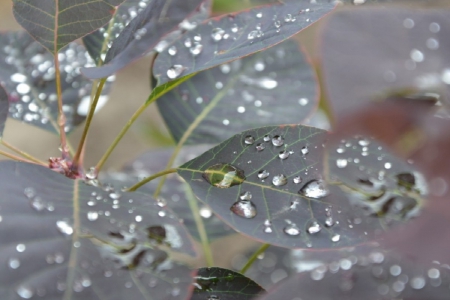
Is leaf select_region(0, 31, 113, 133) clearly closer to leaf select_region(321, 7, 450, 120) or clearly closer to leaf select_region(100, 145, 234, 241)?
leaf select_region(100, 145, 234, 241)

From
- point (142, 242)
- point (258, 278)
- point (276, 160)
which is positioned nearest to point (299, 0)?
point (276, 160)

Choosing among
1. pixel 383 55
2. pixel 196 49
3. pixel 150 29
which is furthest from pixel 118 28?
pixel 383 55

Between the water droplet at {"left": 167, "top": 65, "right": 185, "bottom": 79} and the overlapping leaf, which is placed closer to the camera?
the overlapping leaf

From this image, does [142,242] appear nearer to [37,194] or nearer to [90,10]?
[37,194]

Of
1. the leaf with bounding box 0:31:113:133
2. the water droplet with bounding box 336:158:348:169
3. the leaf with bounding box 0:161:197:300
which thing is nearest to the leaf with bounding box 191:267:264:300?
the leaf with bounding box 0:161:197:300

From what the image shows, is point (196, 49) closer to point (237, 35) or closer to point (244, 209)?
point (237, 35)

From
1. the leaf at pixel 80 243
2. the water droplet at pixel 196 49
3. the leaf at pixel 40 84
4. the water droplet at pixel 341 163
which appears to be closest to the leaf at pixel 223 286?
the leaf at pixel 80 243
